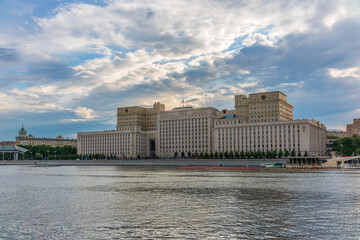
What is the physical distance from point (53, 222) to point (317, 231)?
2421 cm

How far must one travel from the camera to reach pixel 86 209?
4419 cm

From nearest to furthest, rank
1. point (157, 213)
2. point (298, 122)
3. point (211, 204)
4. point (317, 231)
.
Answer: point (317, 231) < point (157, 213) < point (211, 204) < point (298, 122)

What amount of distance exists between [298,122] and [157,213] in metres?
171

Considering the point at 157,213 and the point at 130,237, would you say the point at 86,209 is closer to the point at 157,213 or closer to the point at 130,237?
the point at 157,213

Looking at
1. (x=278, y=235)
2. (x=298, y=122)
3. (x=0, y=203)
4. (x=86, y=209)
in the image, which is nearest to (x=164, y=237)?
(x=278, y=235)

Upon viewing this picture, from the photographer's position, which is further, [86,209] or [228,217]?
[86,209]

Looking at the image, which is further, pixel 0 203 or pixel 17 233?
A: pixel 0 203

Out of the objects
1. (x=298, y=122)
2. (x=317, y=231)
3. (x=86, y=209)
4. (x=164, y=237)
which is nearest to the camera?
(x=164, y=237)

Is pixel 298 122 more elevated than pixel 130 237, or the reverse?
pixel 298 122

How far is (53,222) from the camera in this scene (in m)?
36.5

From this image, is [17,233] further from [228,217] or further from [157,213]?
[228,217]

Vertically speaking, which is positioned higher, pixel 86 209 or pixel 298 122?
pixel 298 122

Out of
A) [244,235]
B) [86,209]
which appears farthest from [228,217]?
[86,209]

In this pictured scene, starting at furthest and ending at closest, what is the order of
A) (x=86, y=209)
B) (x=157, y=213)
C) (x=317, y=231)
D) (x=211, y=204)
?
(x=211, y=204)
(x=86, y=209)
(x=157, y=213)
(x=317, y=231)
